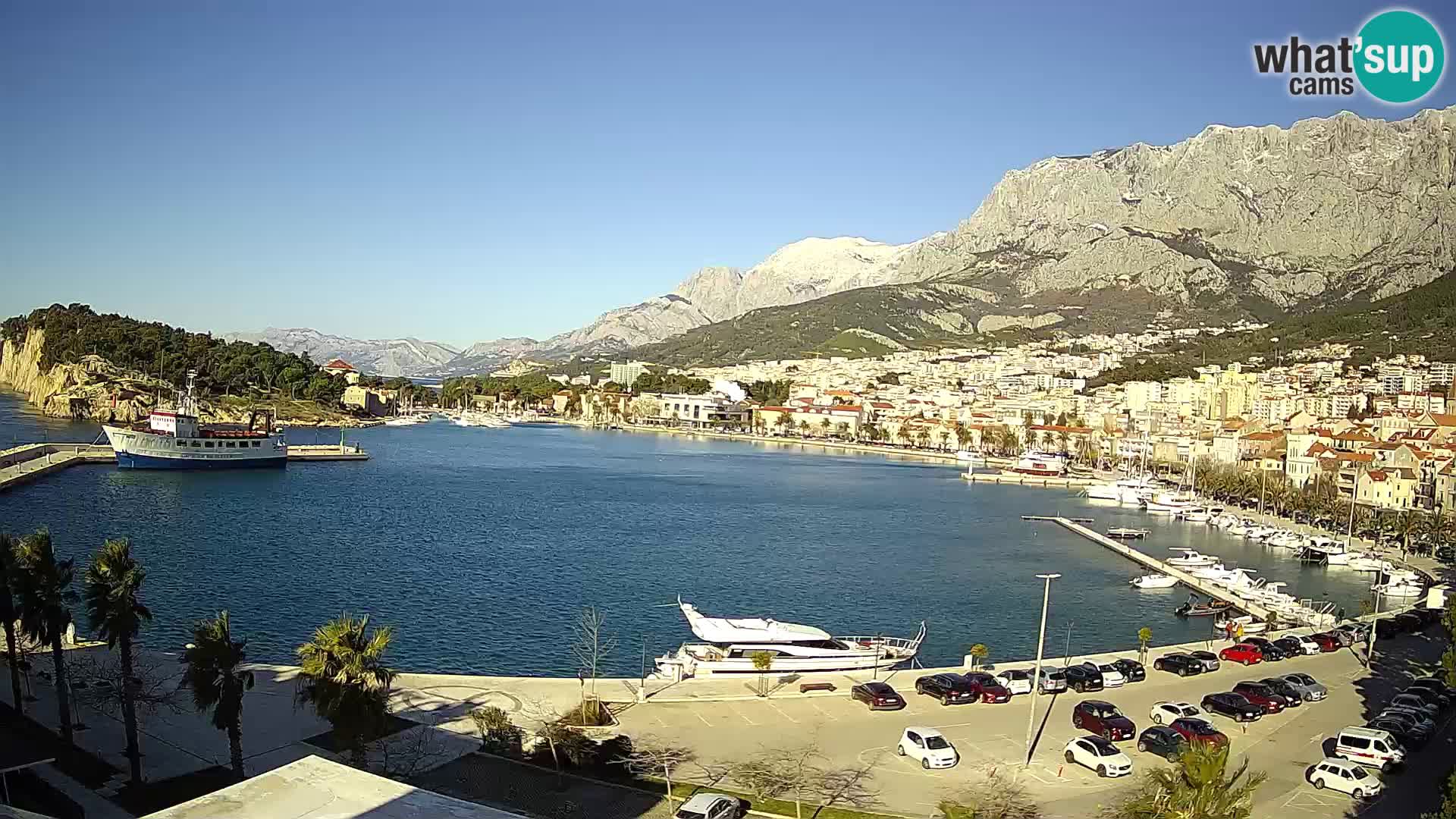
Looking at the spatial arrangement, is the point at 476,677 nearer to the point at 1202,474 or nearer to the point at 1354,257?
the point at 1202,474

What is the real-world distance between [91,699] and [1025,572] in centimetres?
2783

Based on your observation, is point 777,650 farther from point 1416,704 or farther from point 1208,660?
point 1416,704

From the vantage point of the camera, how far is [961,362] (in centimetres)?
15488

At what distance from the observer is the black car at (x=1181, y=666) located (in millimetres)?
19453

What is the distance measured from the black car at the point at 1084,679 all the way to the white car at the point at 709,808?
28.1 feet

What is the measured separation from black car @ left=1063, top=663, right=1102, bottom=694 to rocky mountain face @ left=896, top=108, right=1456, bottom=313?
14223 centimetres

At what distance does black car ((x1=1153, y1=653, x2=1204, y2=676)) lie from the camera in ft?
63.8

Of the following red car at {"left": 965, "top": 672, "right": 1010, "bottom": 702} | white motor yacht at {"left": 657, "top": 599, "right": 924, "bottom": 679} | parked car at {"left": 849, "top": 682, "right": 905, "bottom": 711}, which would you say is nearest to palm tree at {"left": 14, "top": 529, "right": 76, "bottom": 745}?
white motor yacht at {"left": 657, "top": 599, "right": 924, "bottom": 679}

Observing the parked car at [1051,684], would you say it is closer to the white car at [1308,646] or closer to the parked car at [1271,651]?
the parked car at [1271,651]

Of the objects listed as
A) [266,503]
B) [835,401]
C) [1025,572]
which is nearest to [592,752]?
[1025,572]

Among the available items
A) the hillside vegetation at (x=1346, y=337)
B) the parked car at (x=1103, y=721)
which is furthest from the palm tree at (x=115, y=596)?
the hillside vegetation at (x=1346, y=337)

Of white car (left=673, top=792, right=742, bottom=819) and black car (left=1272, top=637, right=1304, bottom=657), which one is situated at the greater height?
white car (left=673, top=792, right=742, bottom=819)

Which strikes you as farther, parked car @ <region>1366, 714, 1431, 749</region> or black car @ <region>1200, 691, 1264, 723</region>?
black car @ <region>1200, 691, 1264, 723</region>

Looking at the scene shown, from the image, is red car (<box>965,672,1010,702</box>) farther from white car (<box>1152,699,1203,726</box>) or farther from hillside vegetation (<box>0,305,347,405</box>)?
hillside vegetation (<box>0,305,347,405</box>)
